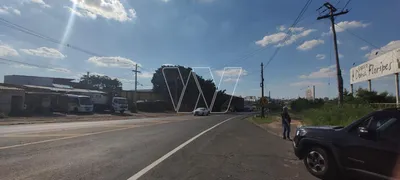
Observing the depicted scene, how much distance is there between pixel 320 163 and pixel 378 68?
26165mm

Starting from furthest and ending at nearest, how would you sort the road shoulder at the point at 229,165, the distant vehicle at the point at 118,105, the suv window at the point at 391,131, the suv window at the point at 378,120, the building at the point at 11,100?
the distant vehicle at the point at 118,105 < the building at the point at 11,100 < the road shoulder at the point at 229,165 < the suv window at the point at 378,120 < the suv window at the point at 391,131

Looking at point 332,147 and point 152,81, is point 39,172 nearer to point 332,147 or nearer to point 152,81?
point 332,147

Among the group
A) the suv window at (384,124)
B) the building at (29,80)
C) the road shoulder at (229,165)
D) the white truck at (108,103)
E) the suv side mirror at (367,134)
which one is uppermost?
the building at (29,80)

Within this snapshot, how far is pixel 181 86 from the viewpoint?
7856cm

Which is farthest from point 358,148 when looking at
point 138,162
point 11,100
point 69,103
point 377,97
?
point 69,103

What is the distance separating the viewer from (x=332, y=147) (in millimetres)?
6395

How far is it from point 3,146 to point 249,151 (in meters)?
7.89

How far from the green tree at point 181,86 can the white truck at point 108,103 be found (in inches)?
905

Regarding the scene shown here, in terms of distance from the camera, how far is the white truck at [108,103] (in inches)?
2007

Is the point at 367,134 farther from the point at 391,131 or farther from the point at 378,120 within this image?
the point at 378,120

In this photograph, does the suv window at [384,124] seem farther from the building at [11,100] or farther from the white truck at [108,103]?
the white truck at [108,103]

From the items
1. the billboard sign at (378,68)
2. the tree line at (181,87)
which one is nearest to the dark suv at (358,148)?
the billboard sign at (378,68)

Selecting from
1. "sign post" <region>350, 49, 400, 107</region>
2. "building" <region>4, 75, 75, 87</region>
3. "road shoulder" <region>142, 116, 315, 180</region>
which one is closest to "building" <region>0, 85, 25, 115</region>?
"road shoulder" <region>142, 116, 315, 180</region>

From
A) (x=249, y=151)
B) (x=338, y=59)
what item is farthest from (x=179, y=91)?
(x=249, y=151)
